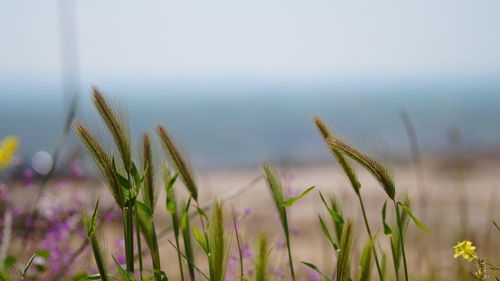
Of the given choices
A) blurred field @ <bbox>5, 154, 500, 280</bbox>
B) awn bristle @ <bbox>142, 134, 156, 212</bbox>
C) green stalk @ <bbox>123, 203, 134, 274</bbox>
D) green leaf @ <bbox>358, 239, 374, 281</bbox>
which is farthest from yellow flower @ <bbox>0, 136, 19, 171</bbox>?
green leaf @ <bbox>358, 239, 374, 281</bbox>

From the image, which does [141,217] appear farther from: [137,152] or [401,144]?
[401,144]

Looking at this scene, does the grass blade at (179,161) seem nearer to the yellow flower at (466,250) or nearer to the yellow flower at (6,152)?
the yellow flower at (466,250)

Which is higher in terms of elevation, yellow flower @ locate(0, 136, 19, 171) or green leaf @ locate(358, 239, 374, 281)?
yellow flower @ locate(0, 136, 19, 171)

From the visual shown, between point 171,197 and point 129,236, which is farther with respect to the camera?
point 171,197

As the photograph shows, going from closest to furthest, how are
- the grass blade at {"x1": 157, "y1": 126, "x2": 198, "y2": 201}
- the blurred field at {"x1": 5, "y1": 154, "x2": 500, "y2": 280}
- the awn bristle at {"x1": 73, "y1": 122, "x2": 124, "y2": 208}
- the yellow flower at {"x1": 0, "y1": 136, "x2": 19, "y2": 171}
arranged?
the awn bristle at {"x1": 73, "y1": 122, "x2": 124, "y2": 208} < the grass blade at {"x1": 157, "y1": 126, "x2": 198, "y2": 201} < the yellow flower at {"x1": 0, "y1": 136, "x2": 19, "y2": 171} < the blurred field at {"x1": 5, "y1": 154, "x2": 500, "y2": 280}

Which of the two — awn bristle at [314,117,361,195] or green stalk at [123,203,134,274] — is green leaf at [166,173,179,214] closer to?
green stalk at [123,203,134,274]

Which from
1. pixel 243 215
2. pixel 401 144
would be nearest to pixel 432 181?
pixel 243 215

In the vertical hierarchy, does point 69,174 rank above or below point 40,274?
above

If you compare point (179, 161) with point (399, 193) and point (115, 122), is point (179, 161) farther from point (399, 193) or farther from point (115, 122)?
point (399, 193)

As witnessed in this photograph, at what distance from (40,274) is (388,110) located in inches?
1923

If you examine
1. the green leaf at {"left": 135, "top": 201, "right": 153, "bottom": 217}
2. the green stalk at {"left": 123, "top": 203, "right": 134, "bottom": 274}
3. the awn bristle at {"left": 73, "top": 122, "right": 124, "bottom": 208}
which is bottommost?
the green stalk at {"left": 123, "top": 203, "right": 134, "bottom": 274}

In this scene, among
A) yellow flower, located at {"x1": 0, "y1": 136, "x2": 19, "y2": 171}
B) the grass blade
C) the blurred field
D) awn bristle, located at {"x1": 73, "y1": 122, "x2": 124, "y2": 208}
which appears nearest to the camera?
awn bristle, located at {"x1": 73, "y1": 122, "x2": 124, "y2": 208}

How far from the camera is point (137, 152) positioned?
1031 mm

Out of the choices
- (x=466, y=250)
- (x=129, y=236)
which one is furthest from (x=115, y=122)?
(x=466, y=250)
